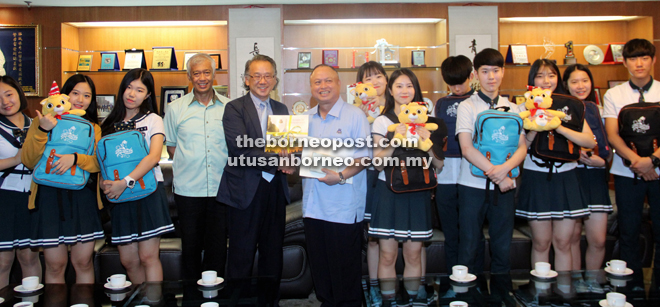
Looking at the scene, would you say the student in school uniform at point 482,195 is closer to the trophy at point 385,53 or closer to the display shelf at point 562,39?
the trophy at point 385,53

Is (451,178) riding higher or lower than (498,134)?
lower

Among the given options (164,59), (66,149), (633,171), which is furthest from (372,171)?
(164,59)

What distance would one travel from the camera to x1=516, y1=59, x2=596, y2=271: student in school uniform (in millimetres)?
2555

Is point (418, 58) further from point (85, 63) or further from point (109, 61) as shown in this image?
point (85, 63)

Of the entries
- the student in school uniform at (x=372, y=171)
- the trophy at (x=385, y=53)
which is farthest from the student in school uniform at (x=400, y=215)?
the trophy at (x=385, y=53)

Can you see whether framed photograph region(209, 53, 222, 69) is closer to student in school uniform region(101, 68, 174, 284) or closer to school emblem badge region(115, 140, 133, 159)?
student in school uniform region(101, 68, 174, 284)

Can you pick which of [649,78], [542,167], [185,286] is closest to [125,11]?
[185,286]

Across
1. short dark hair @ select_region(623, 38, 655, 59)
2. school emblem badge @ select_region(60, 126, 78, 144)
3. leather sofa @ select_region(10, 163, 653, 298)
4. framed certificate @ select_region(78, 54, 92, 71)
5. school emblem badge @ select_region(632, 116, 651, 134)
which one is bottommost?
leather sofa @ select_region(10, 163, 653, 298)

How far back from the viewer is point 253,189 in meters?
2.49

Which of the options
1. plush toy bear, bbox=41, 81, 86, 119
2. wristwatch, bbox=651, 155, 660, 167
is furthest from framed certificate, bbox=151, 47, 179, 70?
wristwatch, bbox=651, 155, 660, 167

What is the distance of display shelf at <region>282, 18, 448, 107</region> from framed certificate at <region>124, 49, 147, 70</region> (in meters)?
1.51

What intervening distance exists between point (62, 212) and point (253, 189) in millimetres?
983

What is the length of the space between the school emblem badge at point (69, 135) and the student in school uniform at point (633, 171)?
303cm

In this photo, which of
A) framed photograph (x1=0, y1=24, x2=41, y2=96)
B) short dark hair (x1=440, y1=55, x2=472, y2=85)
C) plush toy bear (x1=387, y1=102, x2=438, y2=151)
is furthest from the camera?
framed photograph (x1=0, y1=24, x2=41, y2=96)
